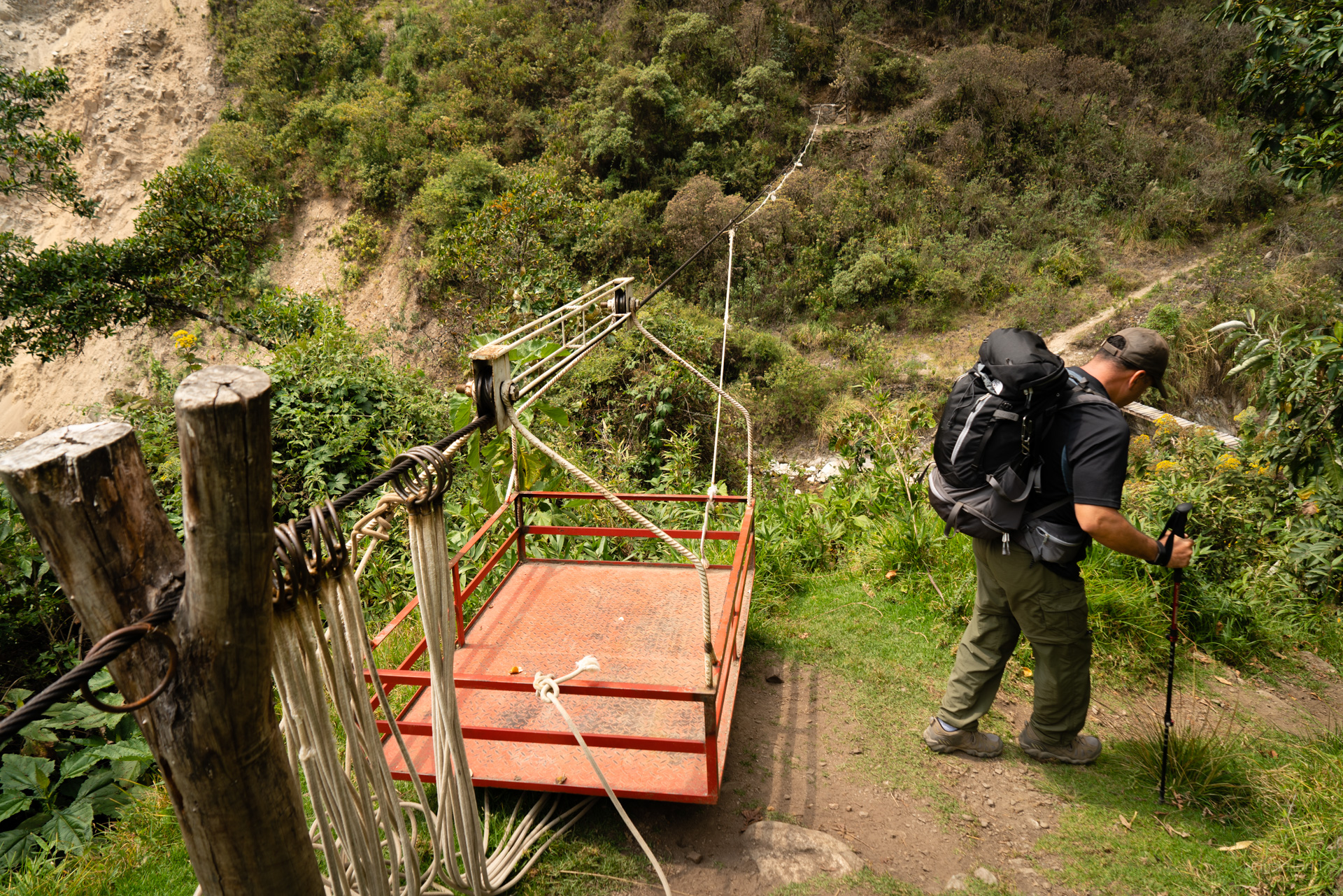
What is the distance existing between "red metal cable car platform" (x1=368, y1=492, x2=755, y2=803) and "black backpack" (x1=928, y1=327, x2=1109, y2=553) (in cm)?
83

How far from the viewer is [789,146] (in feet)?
49.2

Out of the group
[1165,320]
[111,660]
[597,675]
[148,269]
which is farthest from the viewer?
[1165,320]

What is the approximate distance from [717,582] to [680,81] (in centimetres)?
1399

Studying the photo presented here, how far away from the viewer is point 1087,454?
2.42 meters

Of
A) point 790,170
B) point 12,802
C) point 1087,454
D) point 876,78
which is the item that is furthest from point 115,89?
point 1087,454

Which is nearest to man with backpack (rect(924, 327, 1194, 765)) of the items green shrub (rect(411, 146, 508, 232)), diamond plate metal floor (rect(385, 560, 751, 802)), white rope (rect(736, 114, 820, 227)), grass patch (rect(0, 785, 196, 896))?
diamond plate metal floor (rect(385, 560, 751, 802))

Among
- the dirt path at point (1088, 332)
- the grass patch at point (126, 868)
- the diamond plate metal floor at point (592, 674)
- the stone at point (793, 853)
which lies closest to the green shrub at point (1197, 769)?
the stone at point (793, 853)

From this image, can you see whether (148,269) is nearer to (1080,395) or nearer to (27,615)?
(27,615)

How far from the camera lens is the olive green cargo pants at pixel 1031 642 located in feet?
8.64

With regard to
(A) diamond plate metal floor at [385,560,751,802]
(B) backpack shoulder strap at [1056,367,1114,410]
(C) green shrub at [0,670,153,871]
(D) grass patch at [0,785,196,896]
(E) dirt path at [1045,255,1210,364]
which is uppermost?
(B) backpack shoulder strap at [1056,367,1114,410]

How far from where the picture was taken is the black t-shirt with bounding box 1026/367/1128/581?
7.84 ft

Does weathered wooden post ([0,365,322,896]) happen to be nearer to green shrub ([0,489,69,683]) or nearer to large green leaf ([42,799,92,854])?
large green leaf ([42,799,92,854])

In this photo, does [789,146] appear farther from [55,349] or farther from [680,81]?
[55,349]

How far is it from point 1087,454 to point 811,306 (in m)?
11.1
